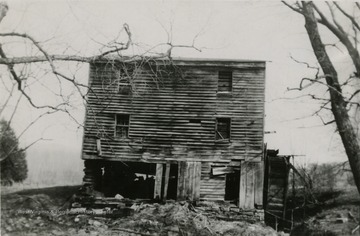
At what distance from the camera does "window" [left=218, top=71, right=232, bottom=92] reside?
21.0 meters

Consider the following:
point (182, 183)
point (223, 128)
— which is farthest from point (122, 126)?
point (223, 128)

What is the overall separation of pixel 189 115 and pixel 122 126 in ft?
12.6

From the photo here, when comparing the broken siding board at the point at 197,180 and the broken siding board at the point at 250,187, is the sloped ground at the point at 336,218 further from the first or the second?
the broken siding board at the point at 197,180

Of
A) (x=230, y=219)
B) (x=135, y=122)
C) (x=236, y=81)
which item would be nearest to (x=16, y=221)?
(x=135, y=122)

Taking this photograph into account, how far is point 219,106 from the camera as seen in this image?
20.7 metres

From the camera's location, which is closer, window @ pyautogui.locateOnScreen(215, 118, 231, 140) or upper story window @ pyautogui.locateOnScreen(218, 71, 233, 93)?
window @ pyautogui.locateOnScreen(215, 118, 231, 140)

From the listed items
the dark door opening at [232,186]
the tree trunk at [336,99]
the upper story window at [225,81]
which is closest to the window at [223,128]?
the upper story window at [225,81]

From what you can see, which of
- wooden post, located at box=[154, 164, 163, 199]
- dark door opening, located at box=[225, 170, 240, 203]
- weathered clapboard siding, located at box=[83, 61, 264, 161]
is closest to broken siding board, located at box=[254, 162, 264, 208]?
weathered clapboard siding, located at box=[83, 61, 264, 161]

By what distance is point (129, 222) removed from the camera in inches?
613

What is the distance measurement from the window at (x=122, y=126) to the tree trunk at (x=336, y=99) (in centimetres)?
1245

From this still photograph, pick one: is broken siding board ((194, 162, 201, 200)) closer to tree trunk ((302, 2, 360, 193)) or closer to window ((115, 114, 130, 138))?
window ((115, 114, 130, 138))

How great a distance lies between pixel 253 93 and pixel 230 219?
6.89 m

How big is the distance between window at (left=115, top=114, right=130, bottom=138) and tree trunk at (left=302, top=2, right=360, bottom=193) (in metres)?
12.4

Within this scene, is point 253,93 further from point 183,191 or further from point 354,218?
point 354,218
